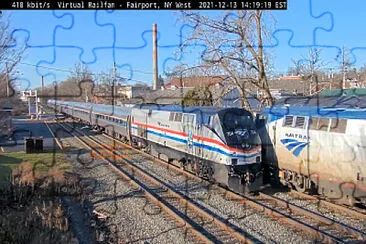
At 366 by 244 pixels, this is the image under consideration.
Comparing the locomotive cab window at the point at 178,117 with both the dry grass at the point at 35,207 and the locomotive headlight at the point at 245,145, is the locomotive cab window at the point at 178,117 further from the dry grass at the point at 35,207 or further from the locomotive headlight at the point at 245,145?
the dry grass at the point at 35,207

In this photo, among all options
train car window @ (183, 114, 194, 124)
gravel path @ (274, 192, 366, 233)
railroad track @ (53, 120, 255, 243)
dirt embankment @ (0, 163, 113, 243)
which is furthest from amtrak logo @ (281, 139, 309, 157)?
dirt embankment @ (0, 163, 113, 243)

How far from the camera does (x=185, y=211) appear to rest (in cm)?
1066

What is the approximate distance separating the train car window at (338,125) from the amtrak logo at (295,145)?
1106 millimetres

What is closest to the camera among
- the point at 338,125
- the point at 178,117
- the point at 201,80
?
the point at 338,125

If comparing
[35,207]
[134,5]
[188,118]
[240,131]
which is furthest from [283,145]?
[134,5]

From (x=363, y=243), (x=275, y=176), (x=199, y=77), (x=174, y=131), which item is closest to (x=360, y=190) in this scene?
(x=363, y=243)

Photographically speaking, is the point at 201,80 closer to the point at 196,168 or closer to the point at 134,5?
the point at 196,168

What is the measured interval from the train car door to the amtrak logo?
326cm

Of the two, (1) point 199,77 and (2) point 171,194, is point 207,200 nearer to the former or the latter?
(2) point 171,194

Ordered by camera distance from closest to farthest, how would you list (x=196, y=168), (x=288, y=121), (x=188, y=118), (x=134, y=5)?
(x=134, y=5), (x=288, y=121), (x=196, y=168), (x=188, y=118)

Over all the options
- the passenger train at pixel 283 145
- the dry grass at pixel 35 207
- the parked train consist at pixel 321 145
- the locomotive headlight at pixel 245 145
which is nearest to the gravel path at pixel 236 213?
the passenger train at pixel 283 145

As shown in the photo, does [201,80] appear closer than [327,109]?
No

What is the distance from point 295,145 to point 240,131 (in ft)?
5.47

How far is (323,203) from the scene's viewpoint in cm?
1109
